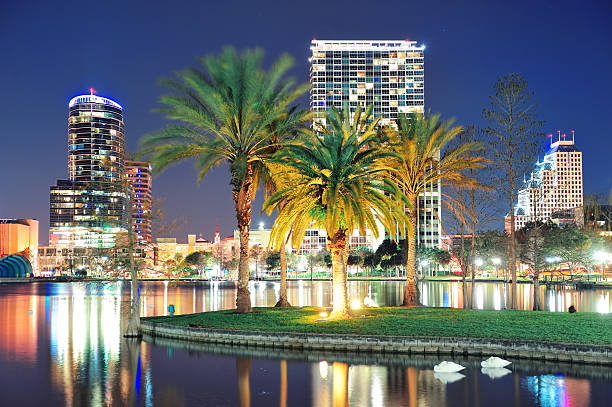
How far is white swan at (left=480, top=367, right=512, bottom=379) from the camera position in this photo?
1717cm

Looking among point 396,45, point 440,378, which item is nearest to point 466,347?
point 440,378

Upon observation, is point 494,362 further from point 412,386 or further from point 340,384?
point 340,384

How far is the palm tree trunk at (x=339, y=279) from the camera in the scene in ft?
89.0

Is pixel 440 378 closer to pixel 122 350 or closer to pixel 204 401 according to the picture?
pixel 204 401

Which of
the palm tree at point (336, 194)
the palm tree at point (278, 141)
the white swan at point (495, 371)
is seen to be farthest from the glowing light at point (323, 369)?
the palm tree at point (278, 141)

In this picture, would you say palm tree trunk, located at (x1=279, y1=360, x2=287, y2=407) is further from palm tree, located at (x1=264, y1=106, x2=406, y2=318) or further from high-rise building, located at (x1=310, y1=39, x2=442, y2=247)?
high-rise building, located at (x1=310, y1=39, x2=442, y2=247)

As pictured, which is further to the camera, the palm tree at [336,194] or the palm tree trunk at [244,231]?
the palm tree trunk at [244,231]

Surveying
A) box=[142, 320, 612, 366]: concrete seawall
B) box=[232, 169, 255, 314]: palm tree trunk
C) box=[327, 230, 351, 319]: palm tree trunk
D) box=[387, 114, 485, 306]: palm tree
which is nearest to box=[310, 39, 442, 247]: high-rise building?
box=[387, 114, 485, 306]: palm tree

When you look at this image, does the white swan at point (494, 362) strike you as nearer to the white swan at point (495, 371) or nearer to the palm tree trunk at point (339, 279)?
the white swan at point (495, 371)

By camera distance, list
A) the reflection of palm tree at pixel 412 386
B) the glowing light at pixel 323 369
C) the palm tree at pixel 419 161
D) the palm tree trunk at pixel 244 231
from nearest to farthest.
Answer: the reflection of palm tree at pixel 412 386, the glowing light at pixel 323 369, the palm tree trunk at pixel 244 231, the palm tree at pixel 419 161

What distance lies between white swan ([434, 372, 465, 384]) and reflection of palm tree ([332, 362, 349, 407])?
2709 millimetres

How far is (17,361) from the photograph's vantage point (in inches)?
810

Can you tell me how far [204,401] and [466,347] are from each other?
10.1m

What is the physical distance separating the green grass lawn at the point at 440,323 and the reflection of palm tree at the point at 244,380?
428cm
